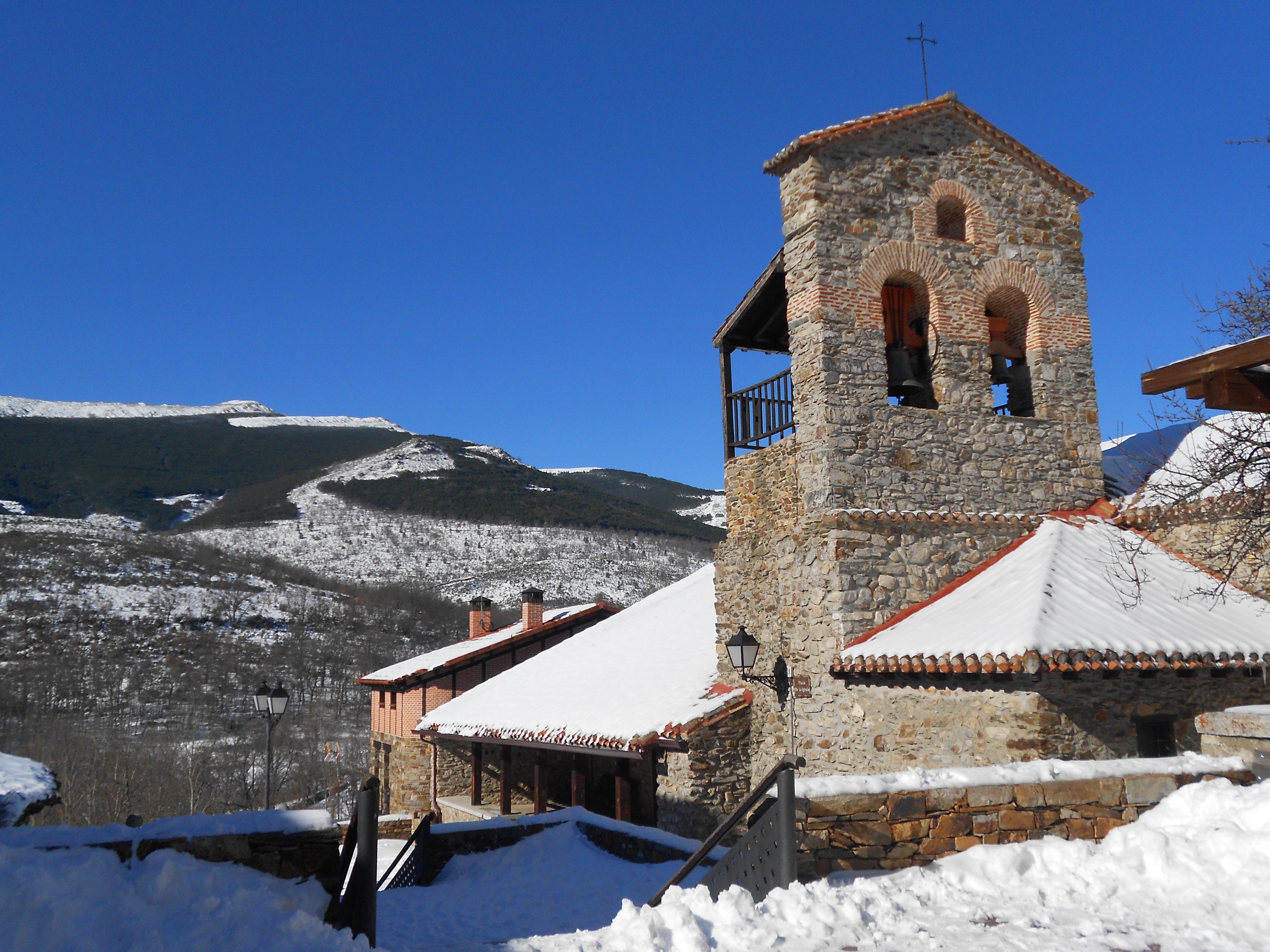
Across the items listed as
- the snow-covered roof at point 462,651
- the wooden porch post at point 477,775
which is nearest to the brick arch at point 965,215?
the wooden porch post at point 477,775

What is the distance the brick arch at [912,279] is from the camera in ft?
37.7

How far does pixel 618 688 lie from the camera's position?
1587cm

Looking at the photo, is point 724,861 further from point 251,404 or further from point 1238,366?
point 251,404

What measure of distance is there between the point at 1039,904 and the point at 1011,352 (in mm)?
9243

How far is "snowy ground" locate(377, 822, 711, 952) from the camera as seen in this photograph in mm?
7992

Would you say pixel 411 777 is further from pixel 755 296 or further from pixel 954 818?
pixel 954 818

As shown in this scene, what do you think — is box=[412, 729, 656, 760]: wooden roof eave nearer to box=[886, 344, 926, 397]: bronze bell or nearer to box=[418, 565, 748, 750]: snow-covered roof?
box=[418, 565, 748, 750]: snow-covered roof

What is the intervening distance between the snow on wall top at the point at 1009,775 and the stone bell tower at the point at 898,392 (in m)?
4.08

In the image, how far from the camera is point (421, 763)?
2362 cm

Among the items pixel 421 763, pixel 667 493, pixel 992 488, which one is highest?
pixel 667 493

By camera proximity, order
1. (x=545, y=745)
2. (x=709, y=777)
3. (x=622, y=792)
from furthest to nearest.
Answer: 1. (x=545, y=745)
2. (x=622, y=792)
3. (x=709, y=777)

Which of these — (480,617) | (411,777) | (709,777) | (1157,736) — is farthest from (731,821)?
(480,617)

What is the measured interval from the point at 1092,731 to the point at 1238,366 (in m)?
4.59

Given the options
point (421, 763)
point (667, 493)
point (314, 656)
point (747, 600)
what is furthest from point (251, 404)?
point (747, 600)
